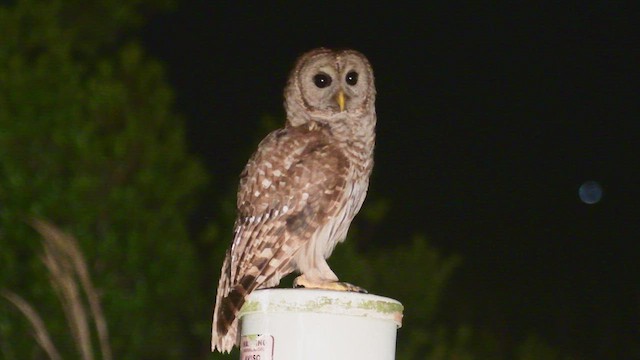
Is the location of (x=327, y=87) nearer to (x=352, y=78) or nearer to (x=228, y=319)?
(x=352, y=78)

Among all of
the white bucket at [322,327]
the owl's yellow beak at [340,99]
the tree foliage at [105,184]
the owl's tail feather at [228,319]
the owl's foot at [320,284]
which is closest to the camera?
the white bucket at [322,327]

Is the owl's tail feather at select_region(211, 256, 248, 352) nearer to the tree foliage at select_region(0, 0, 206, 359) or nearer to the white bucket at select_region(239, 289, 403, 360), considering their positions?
the white bucket at select_region(239, 289, 403, 360)

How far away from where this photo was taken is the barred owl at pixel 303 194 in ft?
7.93

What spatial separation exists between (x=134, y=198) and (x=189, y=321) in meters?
0.64

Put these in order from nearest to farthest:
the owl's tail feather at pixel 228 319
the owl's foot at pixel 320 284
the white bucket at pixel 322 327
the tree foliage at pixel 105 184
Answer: the white bucket at pixel 322 327
the owl's tail feather at pixel 228 319
the owl's foot at pixel 320 284
the tree foliage at pixel 105 184

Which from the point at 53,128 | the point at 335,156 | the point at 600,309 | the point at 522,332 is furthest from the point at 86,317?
the point at 600,309

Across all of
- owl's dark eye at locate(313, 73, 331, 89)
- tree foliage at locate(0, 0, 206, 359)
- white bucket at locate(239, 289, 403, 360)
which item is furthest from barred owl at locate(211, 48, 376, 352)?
tree foliage at locate(0, 0, 206, 359)

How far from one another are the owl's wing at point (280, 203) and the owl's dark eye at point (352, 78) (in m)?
0.30

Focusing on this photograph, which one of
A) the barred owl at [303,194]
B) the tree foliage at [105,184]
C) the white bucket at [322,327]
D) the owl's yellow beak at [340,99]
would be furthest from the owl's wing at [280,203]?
the tree foliage at [105,184]

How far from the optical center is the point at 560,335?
708 centimetres

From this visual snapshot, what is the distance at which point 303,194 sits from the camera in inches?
98.8

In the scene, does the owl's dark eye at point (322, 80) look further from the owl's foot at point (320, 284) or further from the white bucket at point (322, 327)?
the white bucket at point (322, 327)

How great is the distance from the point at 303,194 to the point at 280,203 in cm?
6

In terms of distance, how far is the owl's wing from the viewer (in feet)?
8.00
